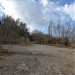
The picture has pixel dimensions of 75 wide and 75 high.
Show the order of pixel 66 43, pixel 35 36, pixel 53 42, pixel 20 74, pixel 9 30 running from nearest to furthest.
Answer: pixel 20 74 → pixel 9 30 → pixel 66 43 → pixel 53 42 → pixel 35 36

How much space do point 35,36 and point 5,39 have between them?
46.1 metres

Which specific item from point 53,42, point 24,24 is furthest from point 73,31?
point 24,24

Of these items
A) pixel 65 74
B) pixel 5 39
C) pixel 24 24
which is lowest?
pixel 65 74

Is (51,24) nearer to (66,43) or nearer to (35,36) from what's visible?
(35,36)

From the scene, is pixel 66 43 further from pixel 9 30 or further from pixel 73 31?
pixel 9 30

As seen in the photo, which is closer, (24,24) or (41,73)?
(41,73)

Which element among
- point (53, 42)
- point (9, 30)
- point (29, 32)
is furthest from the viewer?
point (29, 32)

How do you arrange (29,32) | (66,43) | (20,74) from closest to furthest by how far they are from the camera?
(20,74) → (66,43) → (29,32)

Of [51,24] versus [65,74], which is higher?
[51,24]

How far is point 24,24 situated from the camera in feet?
218

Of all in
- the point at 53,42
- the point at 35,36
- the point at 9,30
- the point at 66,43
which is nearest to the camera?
the point at 9,30

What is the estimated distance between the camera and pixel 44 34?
67562 millimetres

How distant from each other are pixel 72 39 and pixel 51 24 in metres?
14.4

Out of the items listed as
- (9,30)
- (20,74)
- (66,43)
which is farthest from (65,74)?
(66,43)
